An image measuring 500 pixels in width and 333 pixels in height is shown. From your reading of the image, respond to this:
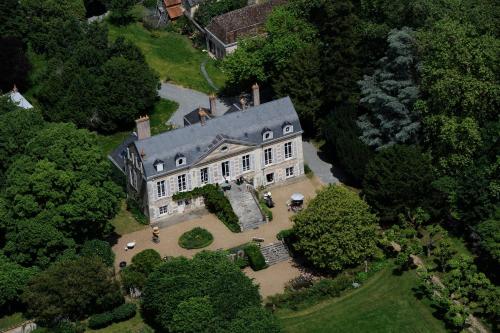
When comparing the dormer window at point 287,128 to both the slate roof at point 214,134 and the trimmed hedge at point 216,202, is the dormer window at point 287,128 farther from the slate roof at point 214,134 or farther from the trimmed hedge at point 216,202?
the trimmed hedge at point 216,202

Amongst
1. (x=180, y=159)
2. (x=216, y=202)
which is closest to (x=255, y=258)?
(x=216, y=202)

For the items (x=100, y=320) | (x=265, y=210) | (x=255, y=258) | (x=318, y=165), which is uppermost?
(x=318, y=165)

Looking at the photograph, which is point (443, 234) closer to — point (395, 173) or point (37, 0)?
point (395, 173)

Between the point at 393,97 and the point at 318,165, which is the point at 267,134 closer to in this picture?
the point at 318,165

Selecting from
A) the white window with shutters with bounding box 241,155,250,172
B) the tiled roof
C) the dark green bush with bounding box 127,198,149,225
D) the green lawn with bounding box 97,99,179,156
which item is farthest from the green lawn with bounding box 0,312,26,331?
the tiled roof

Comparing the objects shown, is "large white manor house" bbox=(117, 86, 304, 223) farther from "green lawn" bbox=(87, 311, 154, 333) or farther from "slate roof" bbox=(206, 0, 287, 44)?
"slate roof" bbox=(206, 0, 287, 44)

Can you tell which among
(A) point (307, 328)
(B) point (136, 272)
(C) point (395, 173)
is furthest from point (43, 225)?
(C) point (395, 173)

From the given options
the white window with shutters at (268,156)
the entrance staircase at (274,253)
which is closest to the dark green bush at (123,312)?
the entrance staircase at (274,253)
